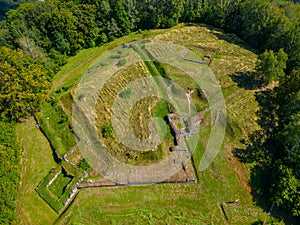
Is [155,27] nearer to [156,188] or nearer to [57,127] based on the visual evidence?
[57,127]

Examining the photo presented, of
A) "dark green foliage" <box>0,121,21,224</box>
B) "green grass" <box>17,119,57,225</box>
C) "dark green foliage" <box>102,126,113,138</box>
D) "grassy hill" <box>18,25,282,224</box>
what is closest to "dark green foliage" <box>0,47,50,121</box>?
"grassy hill" <box>18,25,282,224</box>

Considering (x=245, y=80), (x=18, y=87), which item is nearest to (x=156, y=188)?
(x=18, y=87)

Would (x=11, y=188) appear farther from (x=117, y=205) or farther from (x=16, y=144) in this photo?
(x=117, y=205)

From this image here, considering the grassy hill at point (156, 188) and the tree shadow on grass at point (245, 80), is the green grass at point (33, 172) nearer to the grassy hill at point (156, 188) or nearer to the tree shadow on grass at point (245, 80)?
the grassy hill at point (156, 188)

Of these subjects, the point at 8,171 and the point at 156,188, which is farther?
the point at 8,171

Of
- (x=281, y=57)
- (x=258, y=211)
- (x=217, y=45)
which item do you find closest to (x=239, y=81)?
(x=281, y=57)
